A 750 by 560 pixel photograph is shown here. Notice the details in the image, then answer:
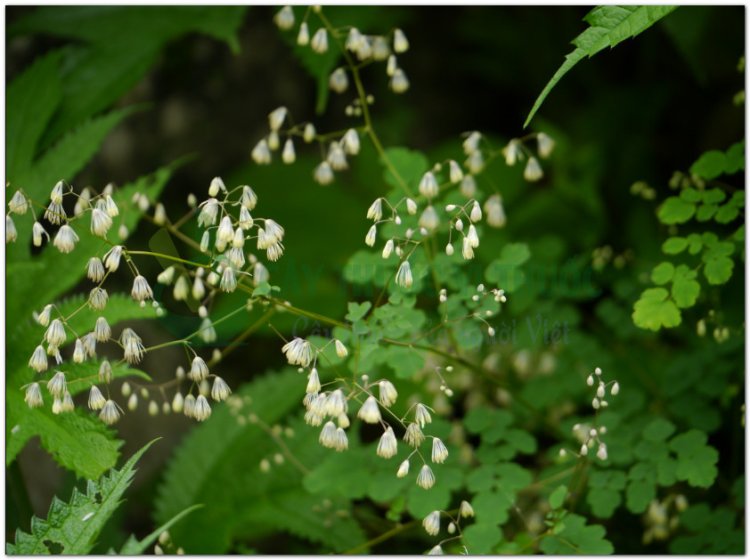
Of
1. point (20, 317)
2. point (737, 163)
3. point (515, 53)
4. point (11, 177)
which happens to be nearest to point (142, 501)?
point (20, 317)

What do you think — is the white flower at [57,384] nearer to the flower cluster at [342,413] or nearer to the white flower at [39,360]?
the white flower at [39,360]

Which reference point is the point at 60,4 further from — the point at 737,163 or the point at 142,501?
the point at 737,163

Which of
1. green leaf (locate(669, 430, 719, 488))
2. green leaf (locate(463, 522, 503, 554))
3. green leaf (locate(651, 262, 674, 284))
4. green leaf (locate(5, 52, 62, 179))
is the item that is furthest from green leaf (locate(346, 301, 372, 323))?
green leaf (locate(5, 52, 62, 179))

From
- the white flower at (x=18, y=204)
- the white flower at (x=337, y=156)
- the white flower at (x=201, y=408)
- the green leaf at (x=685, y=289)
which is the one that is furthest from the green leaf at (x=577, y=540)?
the white flower at (x=18, y=204)

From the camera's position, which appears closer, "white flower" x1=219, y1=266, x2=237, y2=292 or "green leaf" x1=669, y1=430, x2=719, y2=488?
"white flower" x1=219, y1=266, x2=237, y2=292

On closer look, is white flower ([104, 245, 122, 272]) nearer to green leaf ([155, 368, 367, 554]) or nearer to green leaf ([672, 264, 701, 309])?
green leaf ([155, 368, 367, 554])

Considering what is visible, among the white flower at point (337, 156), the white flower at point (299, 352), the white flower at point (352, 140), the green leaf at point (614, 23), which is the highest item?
the green leaf at point (614, 23)

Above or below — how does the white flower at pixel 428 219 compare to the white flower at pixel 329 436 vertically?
above
